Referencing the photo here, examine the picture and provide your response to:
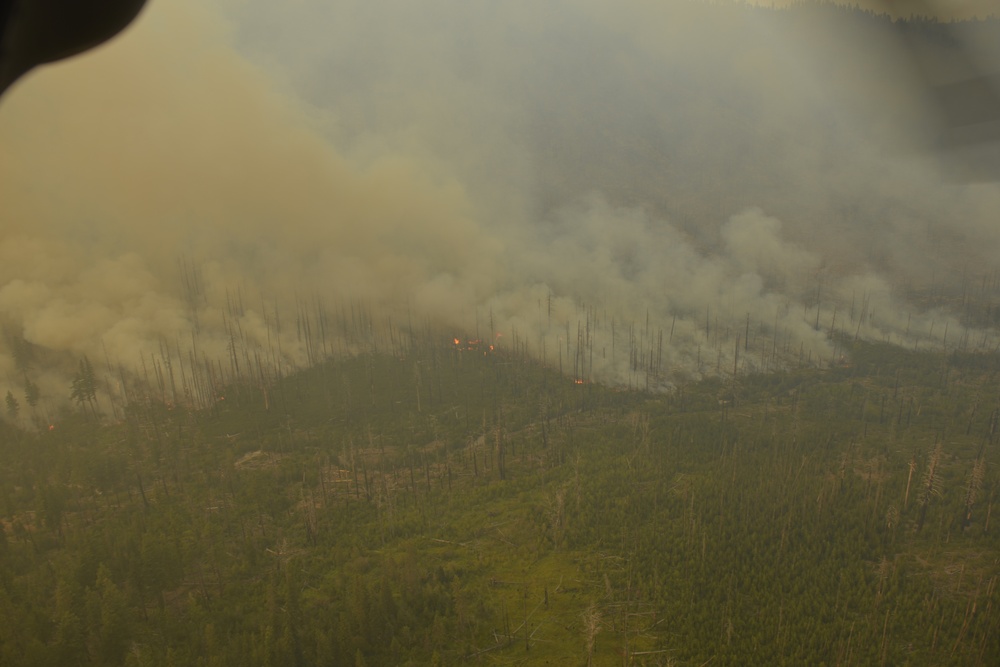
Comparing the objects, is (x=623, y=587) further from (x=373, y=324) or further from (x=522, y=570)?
(x=373, y=324)

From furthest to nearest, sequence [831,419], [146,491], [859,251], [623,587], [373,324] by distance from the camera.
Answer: [859,251] → [373,324] → [831,419] → [146,491] → [623,587]

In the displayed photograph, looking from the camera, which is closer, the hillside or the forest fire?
the hillside

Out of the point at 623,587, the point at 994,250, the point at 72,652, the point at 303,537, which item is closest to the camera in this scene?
the point at 72,652

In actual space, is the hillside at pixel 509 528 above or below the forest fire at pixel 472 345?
below

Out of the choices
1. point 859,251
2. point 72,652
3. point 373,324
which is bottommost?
point 72,652

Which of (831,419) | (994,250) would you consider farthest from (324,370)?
(994,250)

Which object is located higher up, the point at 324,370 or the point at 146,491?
the point at 324,370

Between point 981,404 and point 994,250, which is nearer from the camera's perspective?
point 981,404

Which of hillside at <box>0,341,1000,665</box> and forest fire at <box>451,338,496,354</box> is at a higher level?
forest fire at <box>451,338,496,354</box>

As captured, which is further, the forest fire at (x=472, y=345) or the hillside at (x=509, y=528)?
the forest fire at (x=472, y=345)

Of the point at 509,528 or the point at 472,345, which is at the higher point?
the point at 472,345

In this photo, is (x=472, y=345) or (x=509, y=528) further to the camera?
(x=472, y=345)
